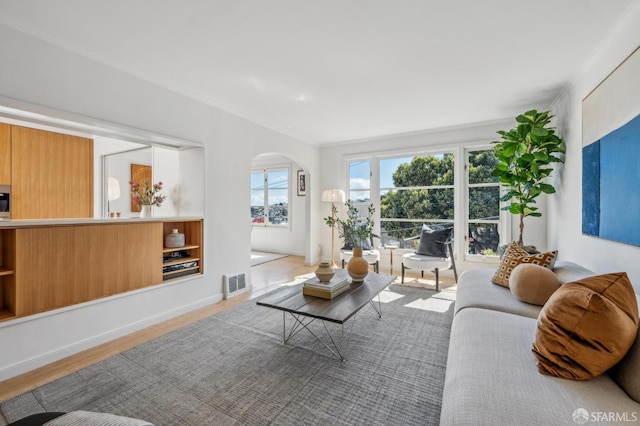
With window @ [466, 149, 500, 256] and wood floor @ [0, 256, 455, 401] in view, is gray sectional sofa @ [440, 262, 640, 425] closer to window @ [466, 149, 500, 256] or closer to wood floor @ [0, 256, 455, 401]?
wood floor @ [0, 256, 455, 401]

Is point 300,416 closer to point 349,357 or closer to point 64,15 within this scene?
point 349,357

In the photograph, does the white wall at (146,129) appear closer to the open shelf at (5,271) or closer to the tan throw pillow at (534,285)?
the open shelf at (5,271)

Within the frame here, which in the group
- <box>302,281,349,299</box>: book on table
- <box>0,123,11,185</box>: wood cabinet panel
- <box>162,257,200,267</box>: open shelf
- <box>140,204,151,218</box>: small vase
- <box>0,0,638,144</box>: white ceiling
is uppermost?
<box>0,0,638,144</box>: white ceiling

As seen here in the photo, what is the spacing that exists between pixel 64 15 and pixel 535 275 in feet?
12.8

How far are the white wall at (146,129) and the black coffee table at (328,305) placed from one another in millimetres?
1424

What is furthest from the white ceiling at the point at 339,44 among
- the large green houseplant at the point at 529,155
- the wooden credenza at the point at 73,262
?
the wooden credenza at the point at 73,262

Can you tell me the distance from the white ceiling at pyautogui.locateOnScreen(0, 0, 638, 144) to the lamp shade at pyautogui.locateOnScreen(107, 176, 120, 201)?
7.80 ft

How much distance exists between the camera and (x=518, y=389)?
111cm

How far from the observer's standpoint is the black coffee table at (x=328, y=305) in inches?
81.2

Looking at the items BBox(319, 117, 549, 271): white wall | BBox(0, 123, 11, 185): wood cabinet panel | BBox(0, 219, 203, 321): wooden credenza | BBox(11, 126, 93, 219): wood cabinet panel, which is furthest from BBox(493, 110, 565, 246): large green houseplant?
BBox(0, 123, 11, 185): wood cabinet panel

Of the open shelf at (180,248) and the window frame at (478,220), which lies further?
the window frame at (478,220)

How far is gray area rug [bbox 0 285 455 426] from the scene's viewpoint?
164 cm

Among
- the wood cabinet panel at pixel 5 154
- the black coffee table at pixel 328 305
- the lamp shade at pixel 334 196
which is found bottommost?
the black coffee table at pixel 328 305

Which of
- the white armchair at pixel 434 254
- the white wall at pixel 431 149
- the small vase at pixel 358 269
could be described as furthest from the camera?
the white wall at pixel 431 149
